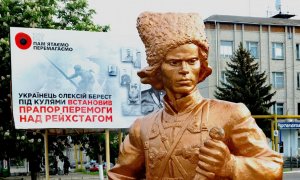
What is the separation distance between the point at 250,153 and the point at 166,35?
778mm

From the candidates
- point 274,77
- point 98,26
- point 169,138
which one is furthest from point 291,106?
point 169,138

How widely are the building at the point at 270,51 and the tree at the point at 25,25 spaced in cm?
1481

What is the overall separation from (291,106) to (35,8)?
21.9 meters

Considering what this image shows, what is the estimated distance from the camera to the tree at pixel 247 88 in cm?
2709

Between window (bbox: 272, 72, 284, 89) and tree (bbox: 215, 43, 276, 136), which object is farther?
window (bbox: 272, 72, 284, 89)

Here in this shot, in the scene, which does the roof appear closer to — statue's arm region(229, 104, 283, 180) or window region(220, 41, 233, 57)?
window region(220, 41, 233, 57)

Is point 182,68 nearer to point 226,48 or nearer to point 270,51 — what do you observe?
point 226,48

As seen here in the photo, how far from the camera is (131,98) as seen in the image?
11961 millimetres

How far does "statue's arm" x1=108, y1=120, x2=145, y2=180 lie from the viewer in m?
3.32

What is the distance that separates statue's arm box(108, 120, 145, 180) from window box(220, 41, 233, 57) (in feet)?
97.6

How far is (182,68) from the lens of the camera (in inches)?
121

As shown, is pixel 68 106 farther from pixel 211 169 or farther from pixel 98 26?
pixel 211 169

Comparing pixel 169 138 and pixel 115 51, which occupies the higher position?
pixel 115 51

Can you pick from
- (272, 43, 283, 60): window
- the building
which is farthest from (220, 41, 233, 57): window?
(272, 43, 283, 60): window
